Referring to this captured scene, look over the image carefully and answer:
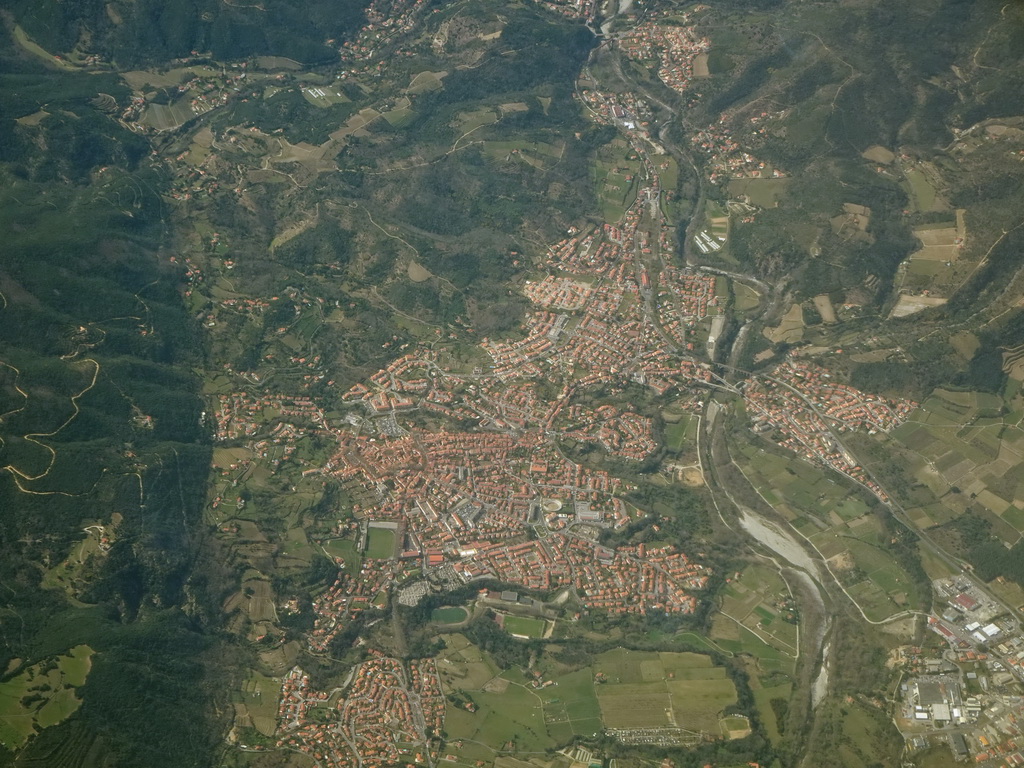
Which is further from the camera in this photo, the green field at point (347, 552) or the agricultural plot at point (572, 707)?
the green field at point (347, 552)

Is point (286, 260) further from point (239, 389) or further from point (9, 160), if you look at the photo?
point (9, 160)

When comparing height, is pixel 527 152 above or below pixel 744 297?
above

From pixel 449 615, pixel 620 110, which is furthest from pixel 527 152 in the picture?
pixel 449 615

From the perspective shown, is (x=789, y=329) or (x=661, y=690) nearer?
(x=661, y=690)

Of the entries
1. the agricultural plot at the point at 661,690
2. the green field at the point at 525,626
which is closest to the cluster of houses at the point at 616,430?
the green field at the point at 525,626

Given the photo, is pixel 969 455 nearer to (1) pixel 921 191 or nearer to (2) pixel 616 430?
(2) pixel 616 430

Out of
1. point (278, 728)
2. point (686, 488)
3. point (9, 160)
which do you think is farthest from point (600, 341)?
point (9, 160)

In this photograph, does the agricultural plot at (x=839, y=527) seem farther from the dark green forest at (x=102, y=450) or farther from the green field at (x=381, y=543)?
the dark green forest at (x=102, y=450)
